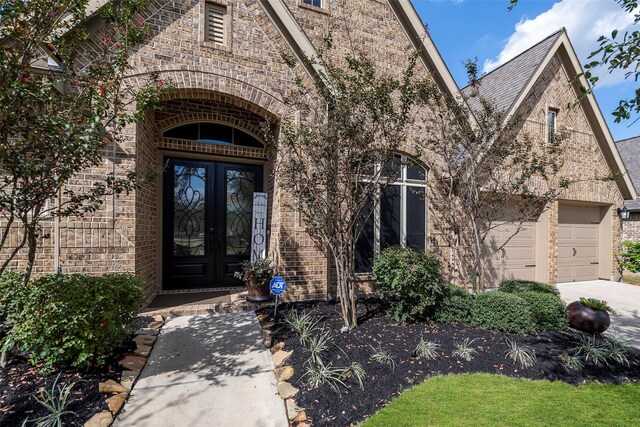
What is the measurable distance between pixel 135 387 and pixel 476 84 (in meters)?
7.49

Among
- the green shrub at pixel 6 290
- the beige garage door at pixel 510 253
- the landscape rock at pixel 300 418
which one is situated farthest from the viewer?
the beige garage door at pixel 510 253

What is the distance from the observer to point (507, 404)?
3.04 meters

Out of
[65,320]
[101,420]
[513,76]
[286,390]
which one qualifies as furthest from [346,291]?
[513,76]

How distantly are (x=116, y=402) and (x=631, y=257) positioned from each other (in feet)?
50.4

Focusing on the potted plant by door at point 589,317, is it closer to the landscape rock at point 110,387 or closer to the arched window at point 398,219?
the arched window at point 398,219

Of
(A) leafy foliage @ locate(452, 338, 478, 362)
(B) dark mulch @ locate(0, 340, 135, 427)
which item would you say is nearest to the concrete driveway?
(A) leafy foliage @ locate(452, 338, 478, 362)

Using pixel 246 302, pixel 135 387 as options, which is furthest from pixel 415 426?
pixel 246 302

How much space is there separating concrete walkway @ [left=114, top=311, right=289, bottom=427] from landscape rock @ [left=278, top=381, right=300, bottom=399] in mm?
70

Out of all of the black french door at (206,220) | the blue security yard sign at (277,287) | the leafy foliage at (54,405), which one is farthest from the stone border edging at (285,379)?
the black french door at (206,220)

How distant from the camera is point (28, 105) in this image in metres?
2.68

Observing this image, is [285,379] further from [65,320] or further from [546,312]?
[546,312]

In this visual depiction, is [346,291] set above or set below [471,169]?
below

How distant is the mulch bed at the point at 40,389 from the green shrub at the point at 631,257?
14.7 metres

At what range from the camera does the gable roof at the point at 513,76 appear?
8.76m
